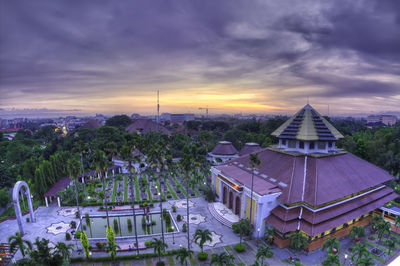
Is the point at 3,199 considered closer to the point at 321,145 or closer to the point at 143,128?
the point at 321,145

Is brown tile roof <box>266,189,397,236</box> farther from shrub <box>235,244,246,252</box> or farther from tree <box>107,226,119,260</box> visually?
tree <box>107,226,119,260</box>

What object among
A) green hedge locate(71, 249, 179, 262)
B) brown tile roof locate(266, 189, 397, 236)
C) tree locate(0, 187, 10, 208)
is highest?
brown tile roof locate(266, 189, 397, 236)

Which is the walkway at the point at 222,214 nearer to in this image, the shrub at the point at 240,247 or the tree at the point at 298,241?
the shrub at the point at 240,247

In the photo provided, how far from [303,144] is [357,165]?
36.8 ft

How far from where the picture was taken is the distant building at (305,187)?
28.8 m

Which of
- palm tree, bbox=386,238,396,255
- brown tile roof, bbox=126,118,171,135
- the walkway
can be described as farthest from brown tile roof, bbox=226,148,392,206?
brown tile roof, bbox=126,118,171,135

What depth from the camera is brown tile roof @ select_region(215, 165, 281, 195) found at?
31558mm

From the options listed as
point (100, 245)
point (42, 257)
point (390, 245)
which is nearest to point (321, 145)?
point (390, 245)

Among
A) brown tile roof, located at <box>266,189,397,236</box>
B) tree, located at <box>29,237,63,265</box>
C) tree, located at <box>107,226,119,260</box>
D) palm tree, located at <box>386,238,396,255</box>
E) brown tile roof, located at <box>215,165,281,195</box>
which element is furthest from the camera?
brown tile roof, located at <box>215,165,281,195</box>

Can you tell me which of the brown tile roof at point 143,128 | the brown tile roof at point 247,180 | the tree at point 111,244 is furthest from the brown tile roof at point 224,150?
the brown tile roof at point 143,128

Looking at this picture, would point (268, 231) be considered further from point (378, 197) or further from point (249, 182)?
point (378, 197)

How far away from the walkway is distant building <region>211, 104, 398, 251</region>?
0.99m

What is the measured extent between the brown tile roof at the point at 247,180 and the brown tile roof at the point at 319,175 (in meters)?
0.55

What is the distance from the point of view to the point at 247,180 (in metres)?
35.5
